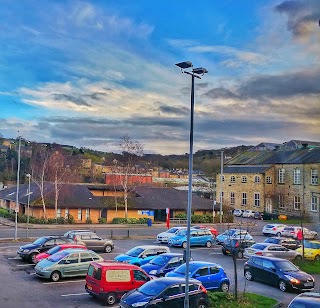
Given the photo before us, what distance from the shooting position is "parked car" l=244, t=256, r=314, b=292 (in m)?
21.9

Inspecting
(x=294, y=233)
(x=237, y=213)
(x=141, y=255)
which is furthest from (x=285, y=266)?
(x=237, y=213)

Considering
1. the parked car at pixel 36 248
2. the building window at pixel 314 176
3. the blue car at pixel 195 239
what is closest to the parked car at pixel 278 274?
the blue car at pixel 195 239

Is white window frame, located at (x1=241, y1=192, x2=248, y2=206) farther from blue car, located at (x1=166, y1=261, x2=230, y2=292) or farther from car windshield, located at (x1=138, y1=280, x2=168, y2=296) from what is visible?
→ car windshield, located at (x1=138, y1=280, x2=168, y2=296)

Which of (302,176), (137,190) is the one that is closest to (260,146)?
(302,176)

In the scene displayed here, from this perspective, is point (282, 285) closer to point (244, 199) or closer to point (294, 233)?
point (294, 233)

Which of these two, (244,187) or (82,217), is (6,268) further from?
(244,187)

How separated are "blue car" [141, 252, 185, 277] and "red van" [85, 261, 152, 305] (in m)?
3.29

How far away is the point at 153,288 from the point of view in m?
16.4

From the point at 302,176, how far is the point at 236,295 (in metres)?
47.1

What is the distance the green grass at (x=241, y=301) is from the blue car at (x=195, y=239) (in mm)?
16268

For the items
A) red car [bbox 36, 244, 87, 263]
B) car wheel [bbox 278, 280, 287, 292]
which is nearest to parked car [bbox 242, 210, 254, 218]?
red car [bbox 36, 244, 87, 263]

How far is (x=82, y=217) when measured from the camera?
54156 millimetres

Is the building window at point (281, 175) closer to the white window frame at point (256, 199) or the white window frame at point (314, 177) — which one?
the white window frame at point (256, 199)

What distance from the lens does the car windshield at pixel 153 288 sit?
1612cm
